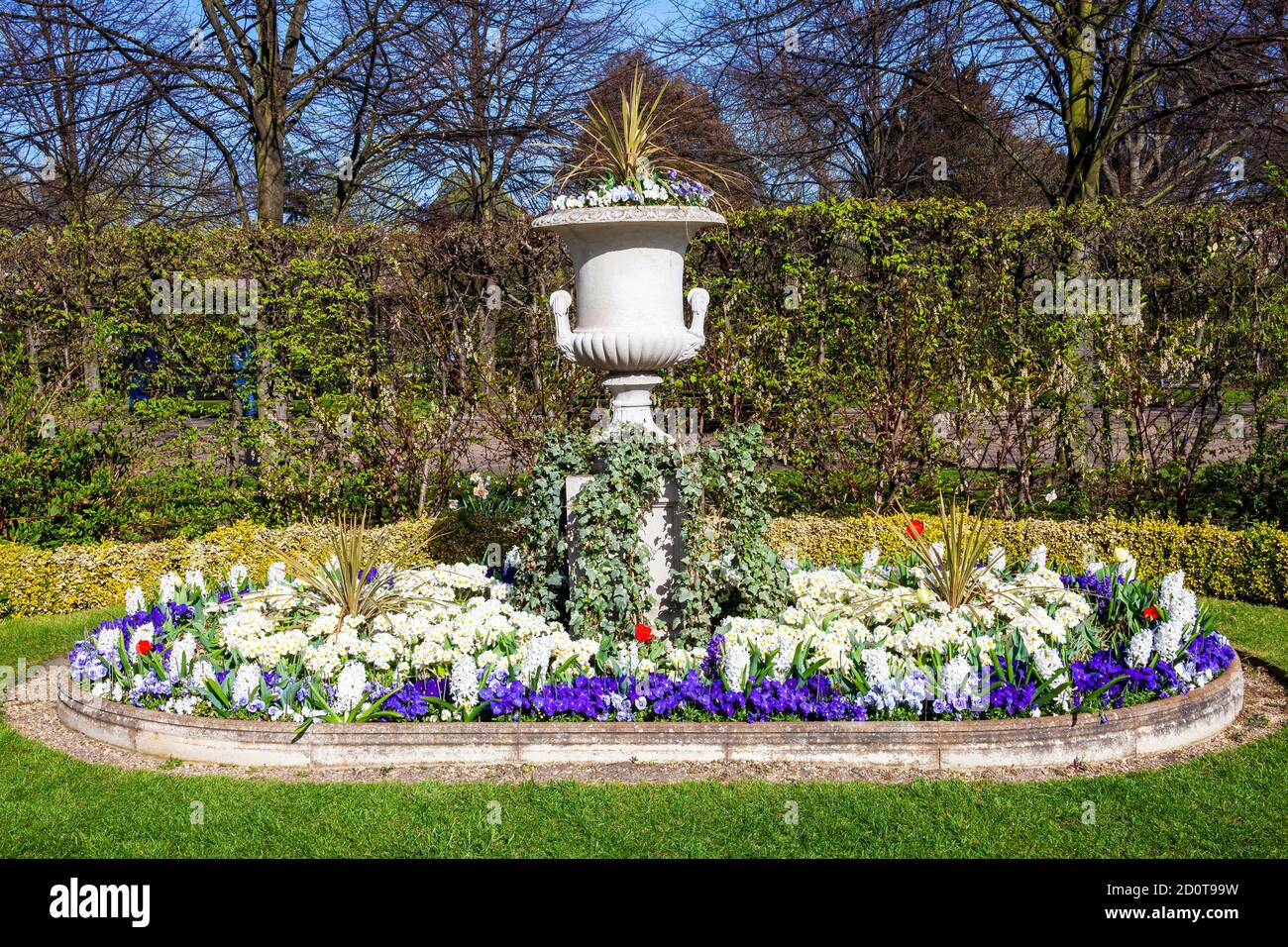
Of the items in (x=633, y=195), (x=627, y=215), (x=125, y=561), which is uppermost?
(x=633, y=195)

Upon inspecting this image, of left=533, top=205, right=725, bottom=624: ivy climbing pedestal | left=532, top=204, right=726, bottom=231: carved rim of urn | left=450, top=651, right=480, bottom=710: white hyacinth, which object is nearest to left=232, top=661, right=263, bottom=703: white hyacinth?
left=450, top=651, right=480, bottom=710: white hyacinth

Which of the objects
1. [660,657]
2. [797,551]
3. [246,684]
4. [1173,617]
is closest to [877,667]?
[660,657]

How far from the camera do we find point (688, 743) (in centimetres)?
453

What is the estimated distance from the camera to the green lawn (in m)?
3.79

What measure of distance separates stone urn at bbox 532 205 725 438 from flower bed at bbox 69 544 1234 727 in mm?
1449

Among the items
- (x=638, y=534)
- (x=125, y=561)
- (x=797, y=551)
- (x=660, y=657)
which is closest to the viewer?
(x=660, y=657)

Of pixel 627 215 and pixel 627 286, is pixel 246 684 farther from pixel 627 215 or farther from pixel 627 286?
pixel 627 215

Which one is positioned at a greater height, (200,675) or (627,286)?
(627,286)

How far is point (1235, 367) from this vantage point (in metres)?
7.71

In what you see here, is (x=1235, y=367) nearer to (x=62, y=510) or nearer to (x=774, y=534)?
(x=774, y=534)

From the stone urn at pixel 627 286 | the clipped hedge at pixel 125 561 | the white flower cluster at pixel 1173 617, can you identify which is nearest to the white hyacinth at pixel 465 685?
the stone urn at pixel 627 286

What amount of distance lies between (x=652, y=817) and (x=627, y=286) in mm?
3006

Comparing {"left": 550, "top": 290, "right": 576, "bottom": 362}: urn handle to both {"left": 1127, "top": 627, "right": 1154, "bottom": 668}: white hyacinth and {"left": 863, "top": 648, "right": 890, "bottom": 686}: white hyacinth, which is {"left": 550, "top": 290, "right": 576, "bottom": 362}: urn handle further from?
{"left": 1127, "top": 627, "right": 1154, "bottom": 668}: white hyacinth

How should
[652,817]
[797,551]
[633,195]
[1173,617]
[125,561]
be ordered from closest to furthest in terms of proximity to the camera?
1. [652,817]
2. [1173,617]
3. [633,195]
4. [125,561]
5. [797,551]
